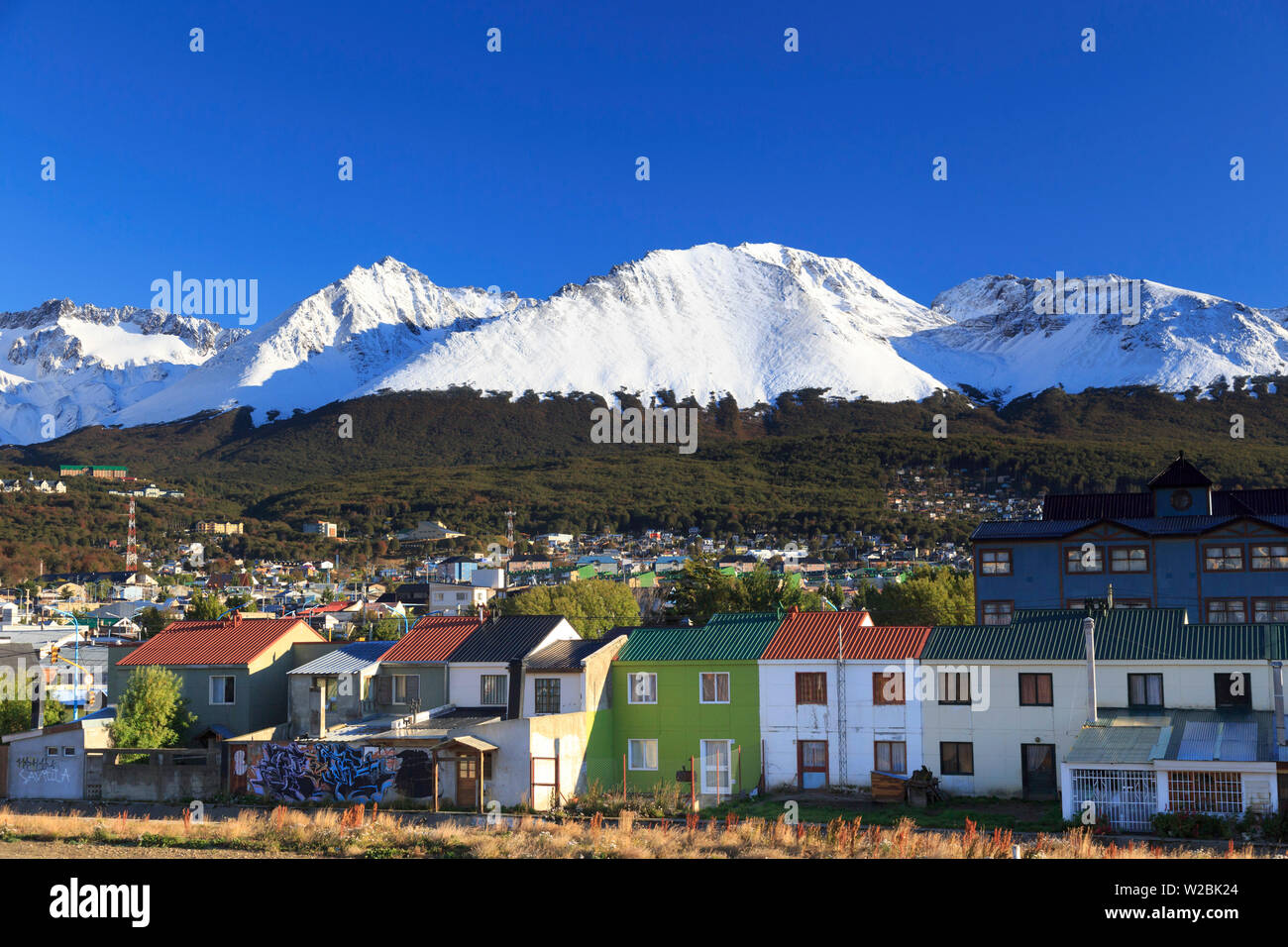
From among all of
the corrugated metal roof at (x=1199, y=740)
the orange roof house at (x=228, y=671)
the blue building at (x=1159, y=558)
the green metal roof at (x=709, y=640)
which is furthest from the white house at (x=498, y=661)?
the blue building at (x=1159, y=558)

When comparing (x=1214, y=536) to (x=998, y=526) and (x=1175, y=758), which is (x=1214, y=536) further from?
(x=1175, y=758)

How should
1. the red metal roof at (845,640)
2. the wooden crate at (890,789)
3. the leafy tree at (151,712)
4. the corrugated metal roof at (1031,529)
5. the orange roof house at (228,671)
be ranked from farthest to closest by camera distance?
1. the corrugated metal roof at (1031,529)
2. the orange roof house at (228,671)
3. the leafy tree at (151,712)
4. the red metal roof at (845,640)
5. the wooden crate at (890,789)

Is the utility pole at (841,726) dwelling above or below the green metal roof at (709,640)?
below

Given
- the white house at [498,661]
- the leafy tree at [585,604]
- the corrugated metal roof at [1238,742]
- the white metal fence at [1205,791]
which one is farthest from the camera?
the leafy tree at [585,604]

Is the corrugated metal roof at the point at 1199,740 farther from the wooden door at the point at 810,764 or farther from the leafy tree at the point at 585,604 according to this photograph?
the leafy tree at the point at 585,604
